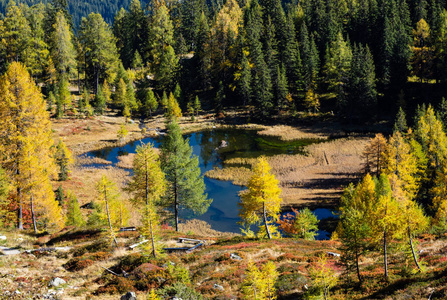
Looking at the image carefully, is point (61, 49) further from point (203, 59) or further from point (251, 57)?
point (251, 57)

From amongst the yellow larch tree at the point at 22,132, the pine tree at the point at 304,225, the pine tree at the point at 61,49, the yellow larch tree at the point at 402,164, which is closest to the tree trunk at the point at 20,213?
the yellow larch tree at the point at 22,132

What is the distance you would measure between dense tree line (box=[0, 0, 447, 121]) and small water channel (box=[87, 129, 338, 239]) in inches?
539

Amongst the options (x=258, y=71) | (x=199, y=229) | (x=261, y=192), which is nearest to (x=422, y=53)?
(x=258, y=71)

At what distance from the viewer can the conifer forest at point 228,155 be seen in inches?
763

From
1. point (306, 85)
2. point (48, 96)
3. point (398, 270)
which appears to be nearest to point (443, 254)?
point (398, 270)

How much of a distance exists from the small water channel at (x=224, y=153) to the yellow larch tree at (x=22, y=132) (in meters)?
19.2

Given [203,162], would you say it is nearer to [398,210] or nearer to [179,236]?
[179,236]

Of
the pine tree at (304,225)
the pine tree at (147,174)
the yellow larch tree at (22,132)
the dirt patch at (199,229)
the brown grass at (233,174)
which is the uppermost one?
the yellow larch tree at (22,132)

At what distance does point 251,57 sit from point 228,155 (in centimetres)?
4260

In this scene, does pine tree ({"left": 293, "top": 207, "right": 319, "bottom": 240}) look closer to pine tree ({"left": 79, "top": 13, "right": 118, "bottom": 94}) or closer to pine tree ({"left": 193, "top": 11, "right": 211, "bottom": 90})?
pine tree ({"left": 79, "top": 13, "right": 118, "bottom": 94})

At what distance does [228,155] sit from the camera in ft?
215

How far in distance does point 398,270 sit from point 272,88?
244 feet

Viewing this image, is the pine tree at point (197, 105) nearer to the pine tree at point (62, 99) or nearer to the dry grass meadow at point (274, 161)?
the dry grass meadow at point (274, 161)

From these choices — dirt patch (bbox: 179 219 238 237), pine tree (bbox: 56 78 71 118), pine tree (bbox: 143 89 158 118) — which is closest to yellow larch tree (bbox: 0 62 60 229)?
dirt patch (bbox: 179 219 238 237)
